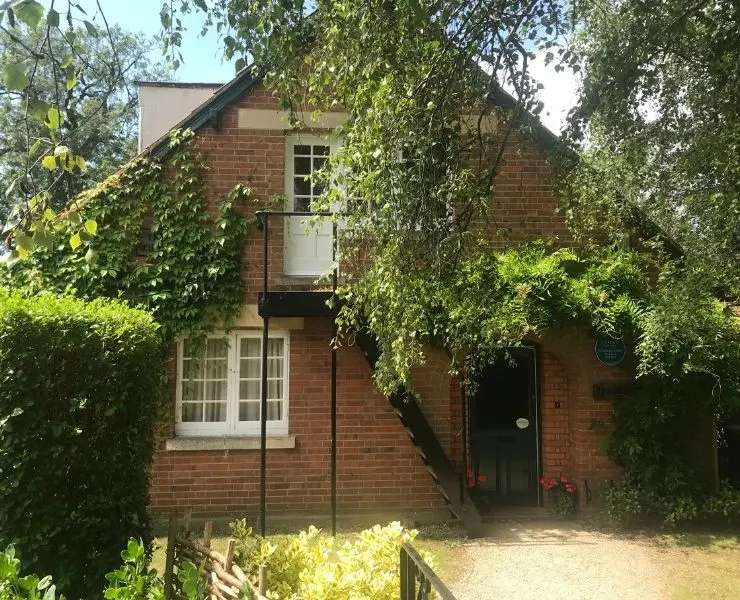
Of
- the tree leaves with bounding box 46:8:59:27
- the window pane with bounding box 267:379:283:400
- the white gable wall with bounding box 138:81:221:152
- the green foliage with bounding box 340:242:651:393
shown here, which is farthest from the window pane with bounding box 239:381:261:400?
the tree leaves with bounding box 46:8:59:27

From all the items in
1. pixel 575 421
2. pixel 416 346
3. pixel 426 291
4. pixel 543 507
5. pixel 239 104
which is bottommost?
pixel 543 507

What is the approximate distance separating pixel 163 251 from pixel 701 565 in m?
6.82

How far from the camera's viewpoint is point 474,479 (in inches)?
300

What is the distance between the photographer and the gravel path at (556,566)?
517cm

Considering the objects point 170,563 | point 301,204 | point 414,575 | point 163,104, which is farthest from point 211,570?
point 163,104

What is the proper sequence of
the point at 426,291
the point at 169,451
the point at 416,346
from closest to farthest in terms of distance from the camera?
the point at 426,291 < the point at 416,346 < the point at 169,451

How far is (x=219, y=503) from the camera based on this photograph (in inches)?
288

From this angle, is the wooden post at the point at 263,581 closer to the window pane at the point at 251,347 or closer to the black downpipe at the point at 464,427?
the black downpipe at the point at 464,427

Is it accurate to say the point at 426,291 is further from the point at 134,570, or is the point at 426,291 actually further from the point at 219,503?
the point at 219,503

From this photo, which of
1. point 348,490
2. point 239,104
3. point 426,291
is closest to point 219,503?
point 348,490

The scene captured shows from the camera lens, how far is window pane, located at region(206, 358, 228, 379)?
24.9ft

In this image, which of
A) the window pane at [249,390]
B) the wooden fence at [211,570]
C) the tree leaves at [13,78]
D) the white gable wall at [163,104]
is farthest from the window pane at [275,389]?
the tree leaves at [13,78]

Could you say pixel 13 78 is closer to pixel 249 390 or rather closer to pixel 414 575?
pixel 414 575

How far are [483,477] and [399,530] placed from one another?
4.34 m
